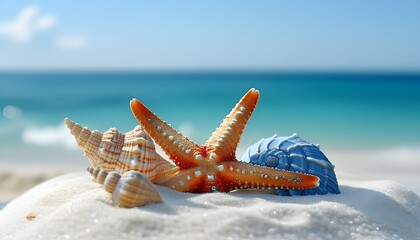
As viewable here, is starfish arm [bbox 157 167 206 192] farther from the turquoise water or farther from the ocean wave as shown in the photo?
the ocean wave

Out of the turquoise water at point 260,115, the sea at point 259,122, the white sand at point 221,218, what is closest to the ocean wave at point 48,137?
the sea at point 259,122

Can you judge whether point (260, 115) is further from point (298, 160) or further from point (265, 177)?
point (265, 177)

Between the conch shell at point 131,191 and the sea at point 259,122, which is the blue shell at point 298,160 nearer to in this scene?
the conch shell at point 131,191

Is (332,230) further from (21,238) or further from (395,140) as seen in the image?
(395,140)

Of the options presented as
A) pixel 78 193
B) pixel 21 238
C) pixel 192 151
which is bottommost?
pixel 21 238

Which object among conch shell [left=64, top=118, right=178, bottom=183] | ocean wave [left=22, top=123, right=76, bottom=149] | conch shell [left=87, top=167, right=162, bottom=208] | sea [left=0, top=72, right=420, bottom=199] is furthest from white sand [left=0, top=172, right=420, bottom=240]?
ocean wave [left=22, top=123, right=76, bottom=149]

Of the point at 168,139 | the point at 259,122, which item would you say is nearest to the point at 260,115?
the point at 259,122

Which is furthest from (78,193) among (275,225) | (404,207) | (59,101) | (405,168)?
(59,101)
